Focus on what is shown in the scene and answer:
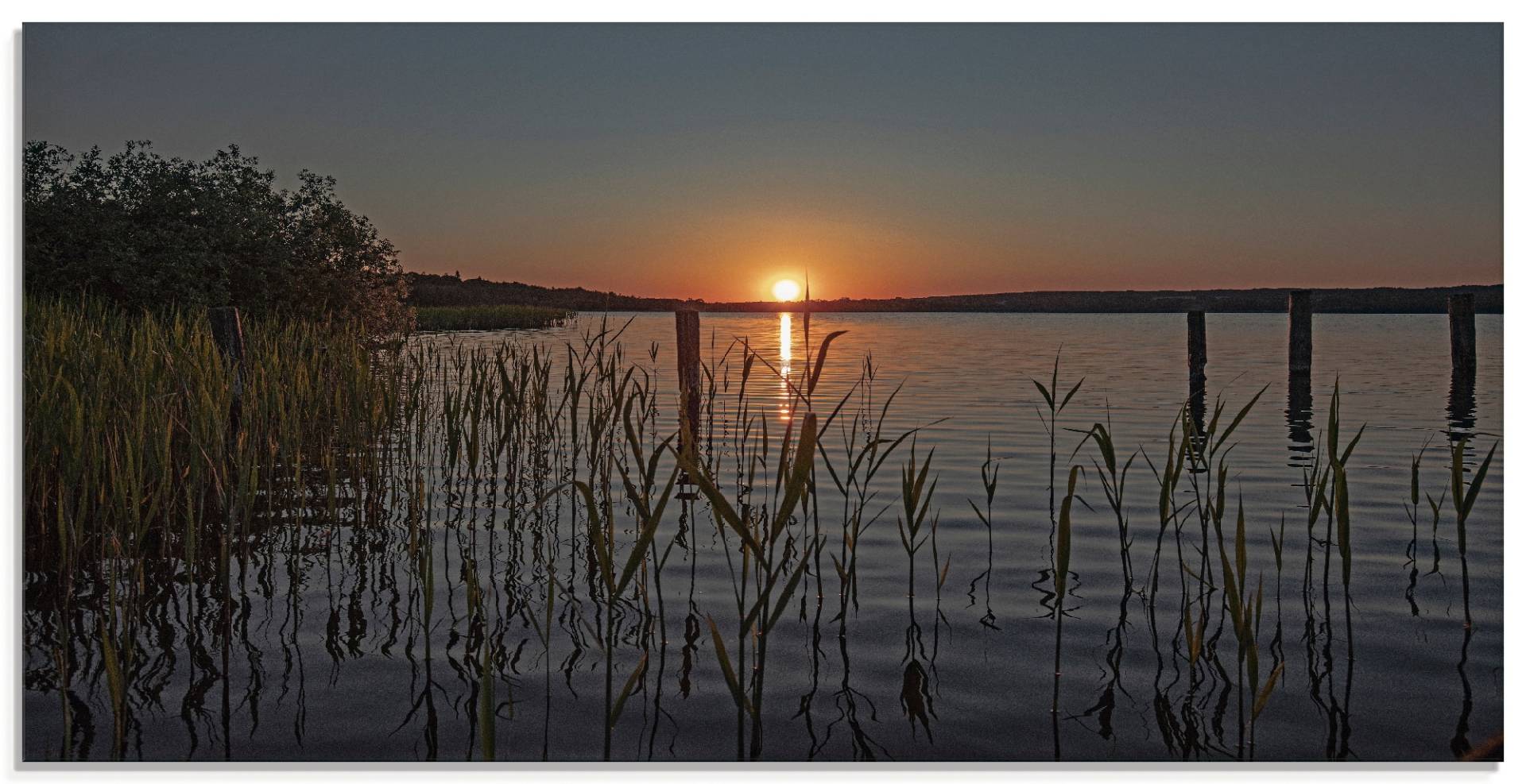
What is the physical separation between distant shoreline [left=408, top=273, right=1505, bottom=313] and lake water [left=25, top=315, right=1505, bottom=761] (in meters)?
1.18

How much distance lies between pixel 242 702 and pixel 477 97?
3.01 m

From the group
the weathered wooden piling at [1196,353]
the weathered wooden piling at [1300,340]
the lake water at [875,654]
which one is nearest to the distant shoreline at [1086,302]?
the weathered wooden piling at [1300,340]

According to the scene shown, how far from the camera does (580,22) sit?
14.3 feet

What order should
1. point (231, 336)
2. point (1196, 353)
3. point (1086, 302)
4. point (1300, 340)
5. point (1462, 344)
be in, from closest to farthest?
point (231, 336) < point (1086, 302) < point (1462, 344) < point (1300, 340) < point (1196, 353)

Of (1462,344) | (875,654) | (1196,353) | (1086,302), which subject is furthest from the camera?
(1196,353)

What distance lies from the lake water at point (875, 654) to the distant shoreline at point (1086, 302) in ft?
3.88

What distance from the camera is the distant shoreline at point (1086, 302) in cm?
618

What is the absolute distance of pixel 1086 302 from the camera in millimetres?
11523

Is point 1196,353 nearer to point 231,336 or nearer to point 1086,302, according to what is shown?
point 1086,302

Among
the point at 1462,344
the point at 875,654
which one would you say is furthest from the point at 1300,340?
the point at 875,654

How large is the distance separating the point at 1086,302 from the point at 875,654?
27.3 ft
